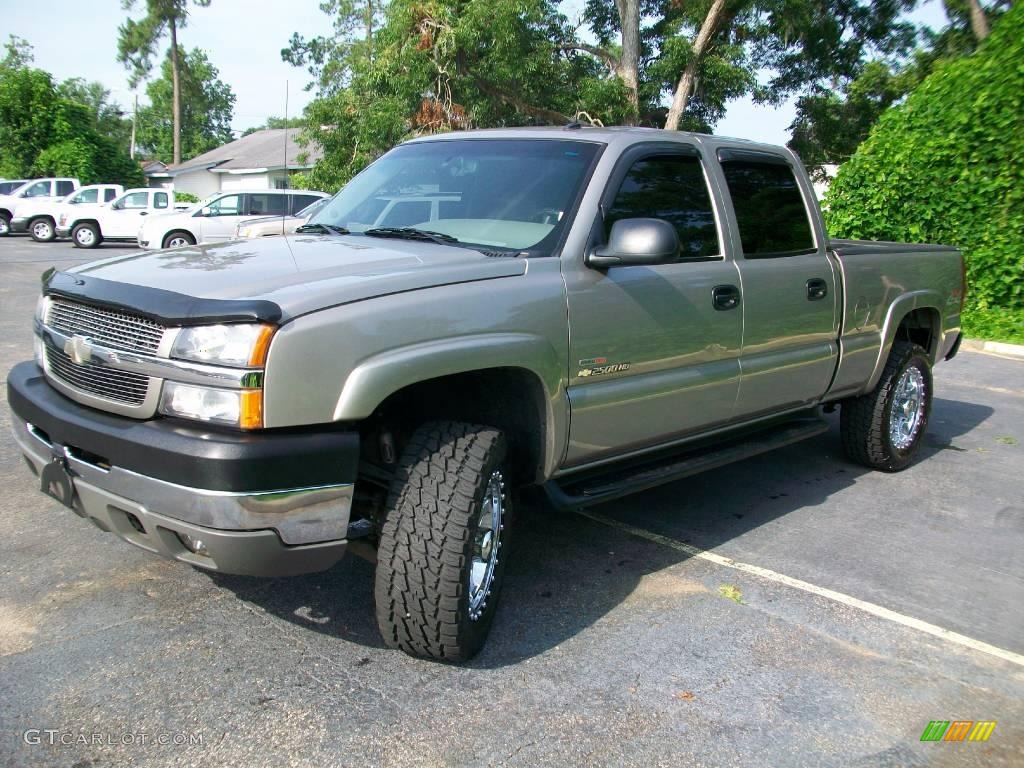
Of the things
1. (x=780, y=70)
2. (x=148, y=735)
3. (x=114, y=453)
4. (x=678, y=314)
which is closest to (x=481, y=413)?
(x=678, y=314)

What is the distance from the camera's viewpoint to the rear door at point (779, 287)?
4504 millimetres

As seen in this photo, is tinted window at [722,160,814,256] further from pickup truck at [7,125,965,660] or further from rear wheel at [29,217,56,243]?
rear wheel at [29,217,56,243]

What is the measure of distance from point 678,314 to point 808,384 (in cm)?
131

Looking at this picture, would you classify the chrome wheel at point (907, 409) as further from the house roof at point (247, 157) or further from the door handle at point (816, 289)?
the house roof at point (247, 157)

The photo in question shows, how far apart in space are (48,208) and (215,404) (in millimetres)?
27667

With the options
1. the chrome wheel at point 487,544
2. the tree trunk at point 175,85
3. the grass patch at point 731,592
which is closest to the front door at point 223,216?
the grass patch at point 731,592

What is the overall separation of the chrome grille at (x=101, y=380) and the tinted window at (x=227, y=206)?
1898cm

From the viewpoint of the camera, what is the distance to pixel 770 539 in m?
4.65

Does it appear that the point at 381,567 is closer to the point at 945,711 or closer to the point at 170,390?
the point at 170,390

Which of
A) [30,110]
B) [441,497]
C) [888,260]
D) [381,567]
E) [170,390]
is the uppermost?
[30,110]

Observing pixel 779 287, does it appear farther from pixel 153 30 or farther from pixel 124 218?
pixel 153 30

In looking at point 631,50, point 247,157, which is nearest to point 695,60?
point 631,50

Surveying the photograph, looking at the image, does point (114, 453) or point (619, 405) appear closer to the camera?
point (114, 453)

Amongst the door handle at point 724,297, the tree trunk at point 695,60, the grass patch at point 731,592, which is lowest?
the grass patch at point 731,592
